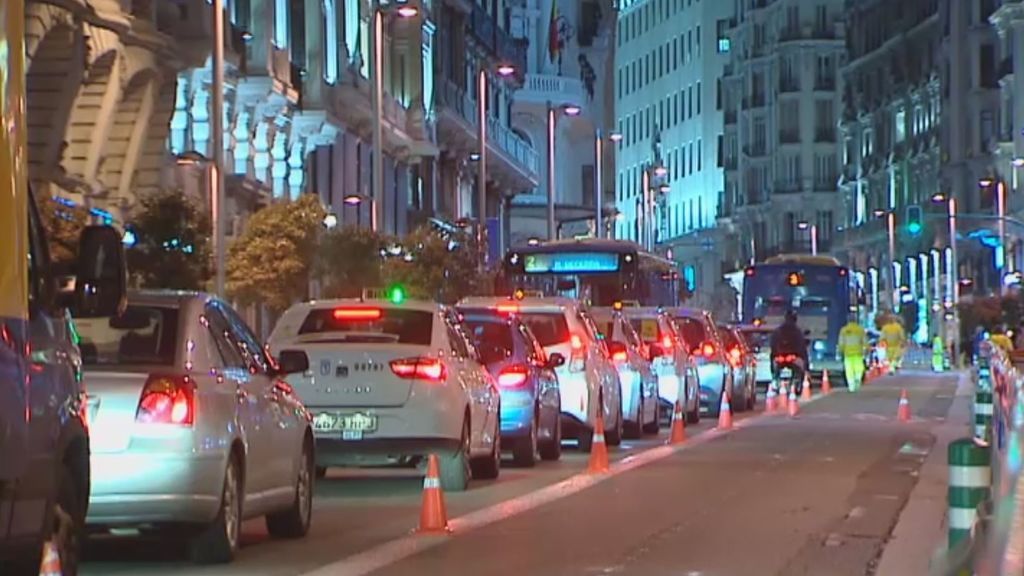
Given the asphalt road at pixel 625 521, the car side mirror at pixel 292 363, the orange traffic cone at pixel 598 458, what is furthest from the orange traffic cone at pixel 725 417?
the car side mirror at pixel 292 363

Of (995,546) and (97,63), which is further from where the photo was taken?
(97,63)

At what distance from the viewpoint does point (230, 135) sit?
1935 inches

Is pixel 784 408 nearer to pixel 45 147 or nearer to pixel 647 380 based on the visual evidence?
pixel 647 380

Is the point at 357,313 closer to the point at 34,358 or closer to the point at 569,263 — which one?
the point at 34,358

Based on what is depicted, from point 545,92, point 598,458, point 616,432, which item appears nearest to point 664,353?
point 616,432

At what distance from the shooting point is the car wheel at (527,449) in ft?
82.2

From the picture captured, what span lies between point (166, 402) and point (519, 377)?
10609mm

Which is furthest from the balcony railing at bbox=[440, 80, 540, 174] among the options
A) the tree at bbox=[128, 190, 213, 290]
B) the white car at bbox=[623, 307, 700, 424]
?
the white car at bbox=[623, 307, 700, 424]

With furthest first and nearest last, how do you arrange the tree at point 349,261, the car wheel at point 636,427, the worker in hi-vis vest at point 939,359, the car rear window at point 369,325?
the worker in hi-vis vest at point 939,359 < the tree at point 349,261 < the car wheel at point 636,427 < the car rear window at point 369,325

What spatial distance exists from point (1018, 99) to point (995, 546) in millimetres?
101484

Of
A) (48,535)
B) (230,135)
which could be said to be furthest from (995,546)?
(230,135)

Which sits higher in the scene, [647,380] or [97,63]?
[97,63]

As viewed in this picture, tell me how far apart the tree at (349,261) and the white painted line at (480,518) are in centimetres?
1674

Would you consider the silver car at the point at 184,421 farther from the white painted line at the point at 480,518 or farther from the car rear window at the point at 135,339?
the white painted line at the point at 480,518
